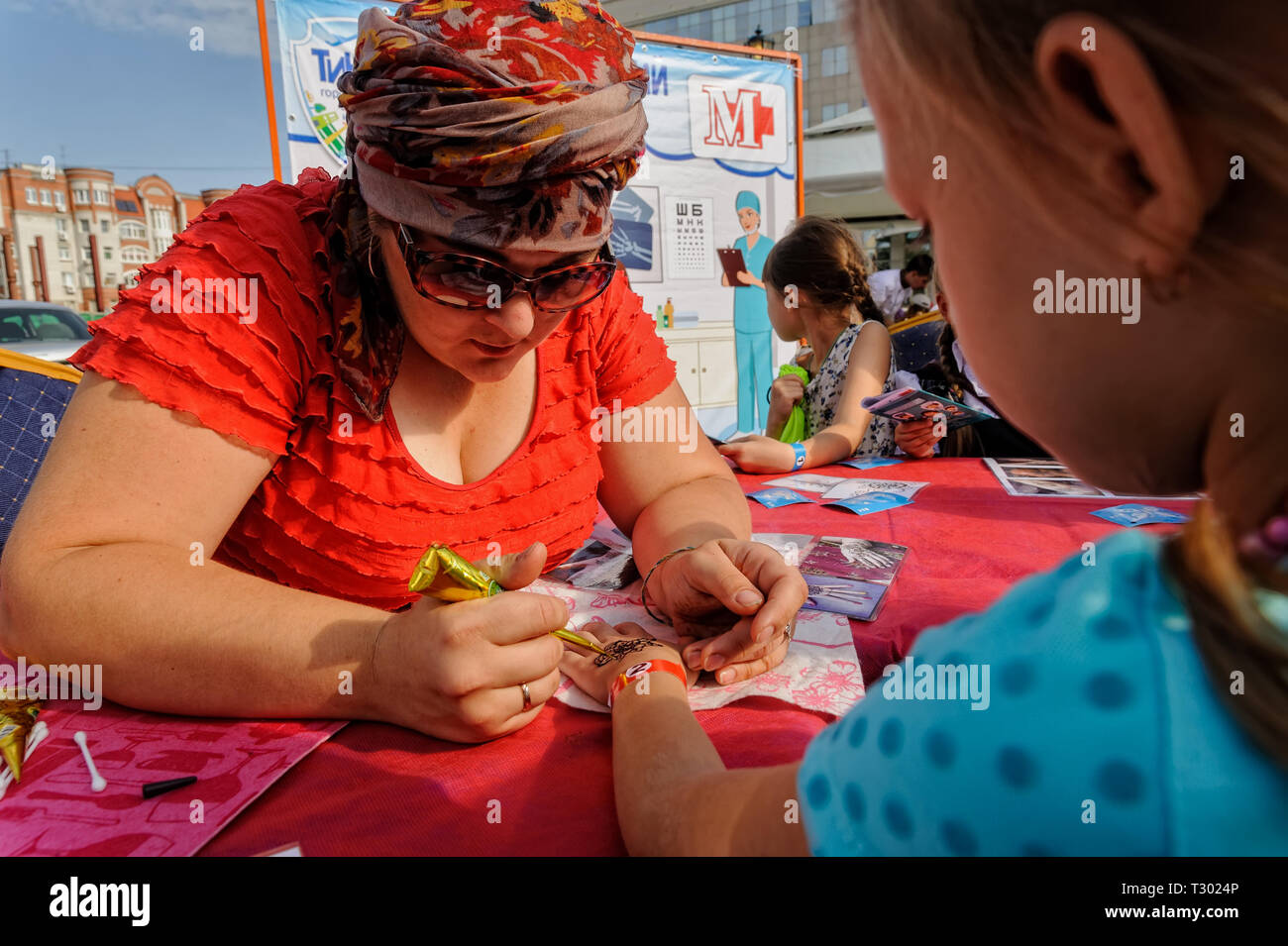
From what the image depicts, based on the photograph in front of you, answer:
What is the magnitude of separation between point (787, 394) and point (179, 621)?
319 centimetres

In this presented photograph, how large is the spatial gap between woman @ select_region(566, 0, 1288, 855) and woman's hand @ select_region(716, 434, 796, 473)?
6.80 feet

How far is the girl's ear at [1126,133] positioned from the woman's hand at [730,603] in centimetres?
84

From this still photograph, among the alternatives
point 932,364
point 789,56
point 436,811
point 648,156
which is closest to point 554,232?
point 436,811

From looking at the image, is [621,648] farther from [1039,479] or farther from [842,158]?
[842,158]

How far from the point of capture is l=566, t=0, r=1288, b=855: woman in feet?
1.33

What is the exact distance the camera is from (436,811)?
35.0 inches

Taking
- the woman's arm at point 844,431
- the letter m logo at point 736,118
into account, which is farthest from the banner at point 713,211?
the woman's arm at point 844,431

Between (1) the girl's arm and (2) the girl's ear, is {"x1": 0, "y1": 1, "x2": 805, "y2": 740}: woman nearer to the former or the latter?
(1) the girl's arm

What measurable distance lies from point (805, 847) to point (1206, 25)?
56 cm

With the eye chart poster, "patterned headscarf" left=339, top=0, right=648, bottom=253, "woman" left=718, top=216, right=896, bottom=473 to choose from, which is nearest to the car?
the eye chart poster

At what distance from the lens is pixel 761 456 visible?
266 centimetres

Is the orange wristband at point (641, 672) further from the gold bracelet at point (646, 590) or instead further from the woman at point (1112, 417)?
the woman at point (1112, 417)

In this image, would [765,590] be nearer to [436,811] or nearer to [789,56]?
[436,811]
